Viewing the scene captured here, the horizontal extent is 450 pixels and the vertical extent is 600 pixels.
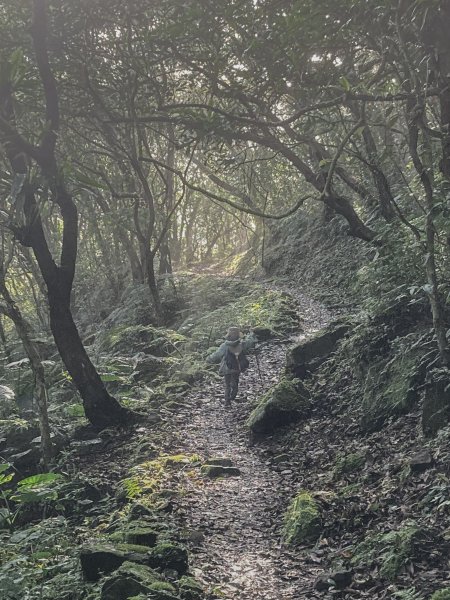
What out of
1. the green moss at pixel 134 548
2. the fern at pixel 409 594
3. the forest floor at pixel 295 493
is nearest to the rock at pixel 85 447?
the forest floor at pixel 295 493

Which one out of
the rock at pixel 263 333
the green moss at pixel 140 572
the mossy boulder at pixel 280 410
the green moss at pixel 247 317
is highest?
the green moss at pixel 247 317

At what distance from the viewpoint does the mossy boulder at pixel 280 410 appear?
9.73 m

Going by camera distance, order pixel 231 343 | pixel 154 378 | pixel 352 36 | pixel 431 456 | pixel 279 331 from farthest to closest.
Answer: pixel 279 331
pixel 154 378
pixel 231 343
pixel 352 36
pixel 431 456

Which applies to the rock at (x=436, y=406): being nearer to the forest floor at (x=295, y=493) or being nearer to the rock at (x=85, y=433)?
the forest floor at (x=295, y=493)

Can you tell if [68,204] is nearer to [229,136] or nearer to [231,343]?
[229,136]

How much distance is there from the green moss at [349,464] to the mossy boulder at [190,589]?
2.71m

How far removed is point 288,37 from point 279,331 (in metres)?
8.63

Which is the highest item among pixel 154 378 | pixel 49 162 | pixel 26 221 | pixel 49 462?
pixel 49 162

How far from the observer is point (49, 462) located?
8828 millimetres

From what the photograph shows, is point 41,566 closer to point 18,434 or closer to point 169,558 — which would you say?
point 169,558

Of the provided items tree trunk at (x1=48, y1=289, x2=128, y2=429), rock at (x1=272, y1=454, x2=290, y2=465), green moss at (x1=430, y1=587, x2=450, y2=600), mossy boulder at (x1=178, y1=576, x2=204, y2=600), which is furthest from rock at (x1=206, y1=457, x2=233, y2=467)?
green moss at (x1=430, y1=587, x2=450, y2=600)

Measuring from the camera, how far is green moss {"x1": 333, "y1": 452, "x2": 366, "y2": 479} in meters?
7.28

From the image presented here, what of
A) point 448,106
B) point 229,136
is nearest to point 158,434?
point 229,136

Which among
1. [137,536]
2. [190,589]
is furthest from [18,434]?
[190,589]
